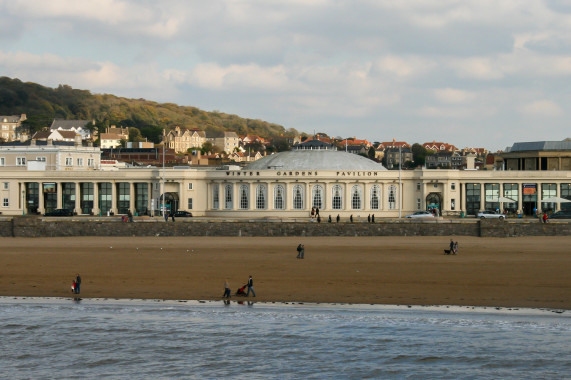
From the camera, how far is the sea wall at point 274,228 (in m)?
74.4

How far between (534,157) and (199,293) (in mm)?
72385

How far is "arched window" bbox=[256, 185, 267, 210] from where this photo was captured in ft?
304

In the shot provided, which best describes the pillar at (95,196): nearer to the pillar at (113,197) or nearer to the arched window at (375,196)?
the pillar at (113,197)

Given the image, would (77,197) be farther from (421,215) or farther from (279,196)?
(421,215)

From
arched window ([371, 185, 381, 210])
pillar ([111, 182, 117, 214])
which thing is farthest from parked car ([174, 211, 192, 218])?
arched window ([371, 185, 381, 210])

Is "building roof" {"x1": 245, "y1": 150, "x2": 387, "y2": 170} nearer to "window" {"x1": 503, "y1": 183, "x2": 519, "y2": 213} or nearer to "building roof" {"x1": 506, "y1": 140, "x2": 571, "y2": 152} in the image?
"window" {"x1": 503, "y1": 183, "x2": 519, "y2": 213}

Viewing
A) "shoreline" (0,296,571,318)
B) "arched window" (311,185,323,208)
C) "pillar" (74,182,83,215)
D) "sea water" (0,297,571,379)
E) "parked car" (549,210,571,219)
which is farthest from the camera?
"pillar" (74,182,83,215)

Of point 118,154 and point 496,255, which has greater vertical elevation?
point 118,154

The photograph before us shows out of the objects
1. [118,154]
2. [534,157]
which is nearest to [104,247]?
[534,157]

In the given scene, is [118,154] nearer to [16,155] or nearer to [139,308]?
[16,155]

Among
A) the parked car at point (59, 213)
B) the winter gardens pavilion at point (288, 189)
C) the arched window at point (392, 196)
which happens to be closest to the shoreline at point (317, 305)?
the winter gardens pavilion at point (288, 189)

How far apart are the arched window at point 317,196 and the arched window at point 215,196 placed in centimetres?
975

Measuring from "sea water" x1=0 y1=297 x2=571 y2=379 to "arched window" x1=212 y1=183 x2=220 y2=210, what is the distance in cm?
5295

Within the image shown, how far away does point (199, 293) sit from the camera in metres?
43.6
